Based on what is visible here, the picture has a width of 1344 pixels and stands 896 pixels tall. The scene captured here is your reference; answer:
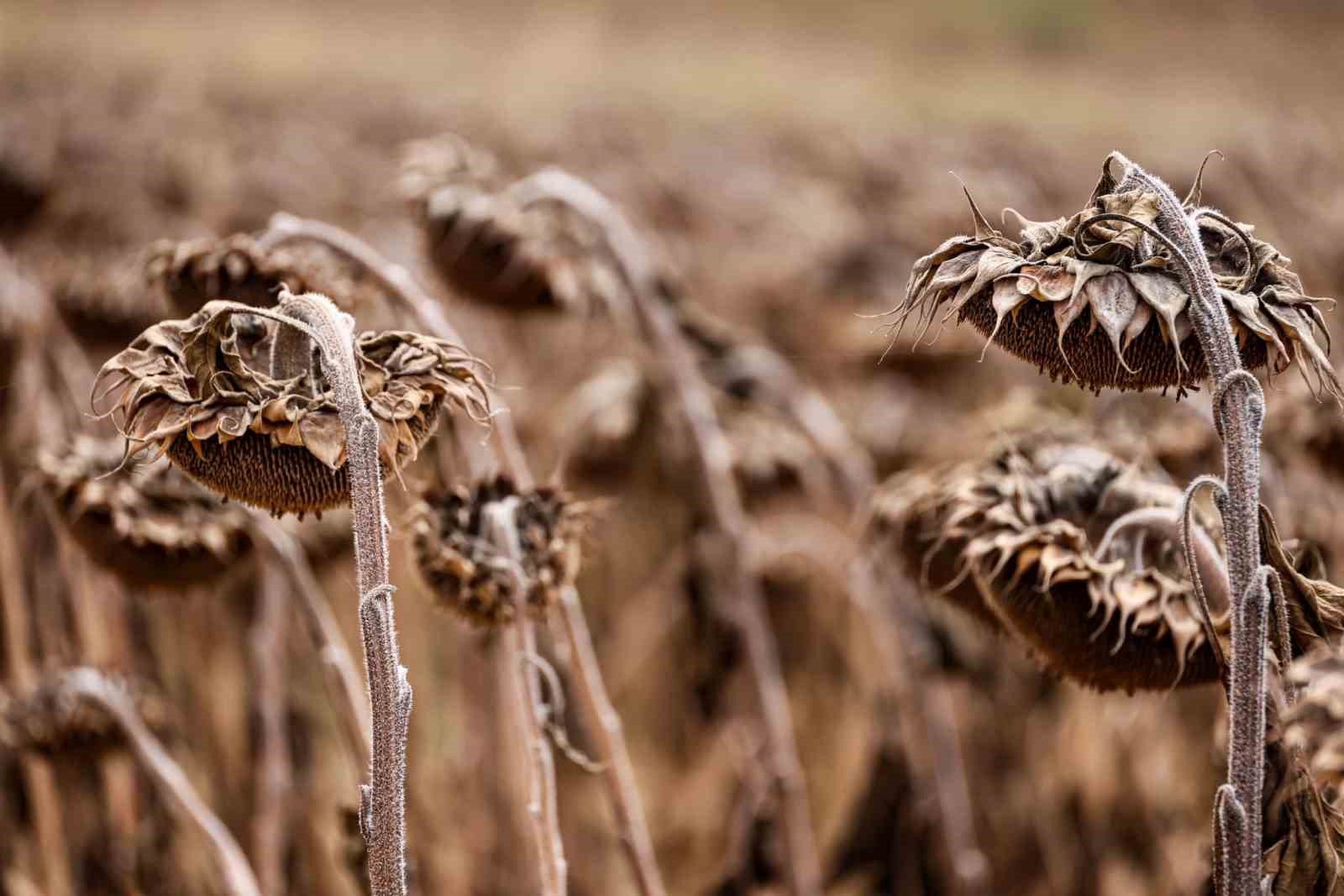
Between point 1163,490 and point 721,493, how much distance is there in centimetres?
79

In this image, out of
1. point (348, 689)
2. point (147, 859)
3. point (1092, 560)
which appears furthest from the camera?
point (147, 859)

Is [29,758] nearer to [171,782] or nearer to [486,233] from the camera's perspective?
[171,782]

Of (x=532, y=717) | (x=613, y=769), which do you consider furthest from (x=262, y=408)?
(x=613, y=769)

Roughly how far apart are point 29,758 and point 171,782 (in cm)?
47

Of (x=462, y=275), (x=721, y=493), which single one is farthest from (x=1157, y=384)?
(x=721, y=493)

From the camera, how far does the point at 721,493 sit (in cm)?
168

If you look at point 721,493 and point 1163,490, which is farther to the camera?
point 721,493

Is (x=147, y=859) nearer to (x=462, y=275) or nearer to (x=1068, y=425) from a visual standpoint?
(x=462, y=275)

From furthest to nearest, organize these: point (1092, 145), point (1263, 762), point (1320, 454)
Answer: point (1092, 145), point (1320, 454), point (1263, 762)

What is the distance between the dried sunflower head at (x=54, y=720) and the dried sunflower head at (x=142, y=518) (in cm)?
35

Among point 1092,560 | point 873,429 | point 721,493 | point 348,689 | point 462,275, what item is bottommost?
point 1092,560

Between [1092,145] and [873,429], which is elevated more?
[1092,145]

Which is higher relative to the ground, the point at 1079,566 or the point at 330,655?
the point at 330,655

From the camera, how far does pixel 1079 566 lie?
873mm
